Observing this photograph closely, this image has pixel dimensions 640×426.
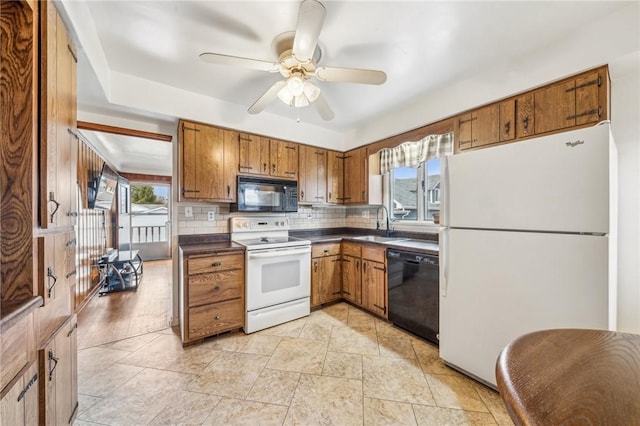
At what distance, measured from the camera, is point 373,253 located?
2.92 metres

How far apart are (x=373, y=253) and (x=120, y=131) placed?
9.85 feet

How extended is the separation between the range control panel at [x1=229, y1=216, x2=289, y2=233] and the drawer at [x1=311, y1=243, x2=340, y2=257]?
1.81 ft

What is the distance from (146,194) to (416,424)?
5.86 metres

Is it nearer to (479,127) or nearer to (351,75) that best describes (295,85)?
(351,75)

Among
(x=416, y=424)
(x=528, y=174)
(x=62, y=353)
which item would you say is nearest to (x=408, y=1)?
(x=528, y=174)

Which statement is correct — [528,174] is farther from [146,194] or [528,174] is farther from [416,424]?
[146,194]

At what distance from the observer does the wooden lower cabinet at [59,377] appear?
3.46ft

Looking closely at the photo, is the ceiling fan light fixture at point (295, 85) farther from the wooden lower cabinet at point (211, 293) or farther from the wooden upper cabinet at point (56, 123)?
the wooden lower cabinet at point (211, 293)

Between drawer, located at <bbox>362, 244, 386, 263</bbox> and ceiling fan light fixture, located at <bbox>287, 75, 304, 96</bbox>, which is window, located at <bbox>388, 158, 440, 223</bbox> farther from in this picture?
ceiling fan light fixture, located at <bbox>287, 75, 304, 96</bbox>

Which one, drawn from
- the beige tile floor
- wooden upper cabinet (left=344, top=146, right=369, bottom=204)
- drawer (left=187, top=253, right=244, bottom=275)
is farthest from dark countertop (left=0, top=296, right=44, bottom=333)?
wooden upper cabinet (left=344, top=146, right=369, bottom=204)

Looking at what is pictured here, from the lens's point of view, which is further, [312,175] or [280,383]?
[312,175]

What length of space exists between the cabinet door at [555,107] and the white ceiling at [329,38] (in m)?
0.33

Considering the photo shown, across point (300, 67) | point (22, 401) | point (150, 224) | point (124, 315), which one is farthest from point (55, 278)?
point (150, 224)

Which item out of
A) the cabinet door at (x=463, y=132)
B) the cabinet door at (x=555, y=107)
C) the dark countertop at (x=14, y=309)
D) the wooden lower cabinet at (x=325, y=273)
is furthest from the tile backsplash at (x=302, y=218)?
the dark countertop at (x=14, y=309)
